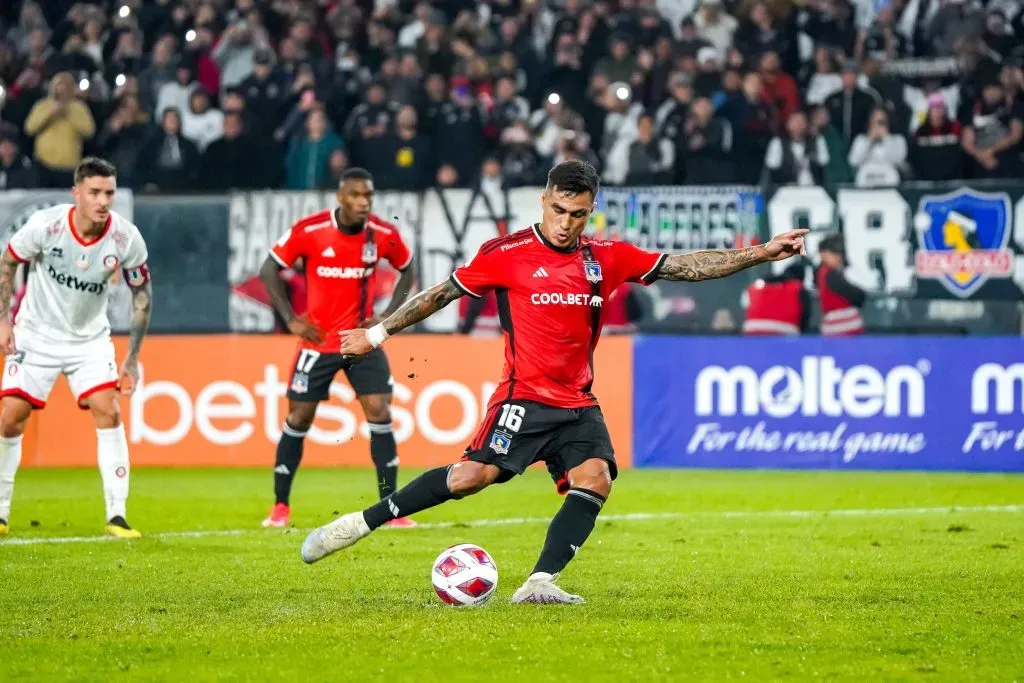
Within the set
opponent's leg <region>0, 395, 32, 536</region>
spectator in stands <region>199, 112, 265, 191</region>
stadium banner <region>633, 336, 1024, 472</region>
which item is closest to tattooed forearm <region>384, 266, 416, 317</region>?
opponent's leg <region>0, 395, 32, 536</region>

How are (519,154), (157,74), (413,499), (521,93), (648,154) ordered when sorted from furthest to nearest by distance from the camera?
1. (157,74)
2. (521,93)
3. (519,154)
4. (648,154)
5. (413,499)

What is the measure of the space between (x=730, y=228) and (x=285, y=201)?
4739 millimetres

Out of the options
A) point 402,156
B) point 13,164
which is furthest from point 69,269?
point 13,164

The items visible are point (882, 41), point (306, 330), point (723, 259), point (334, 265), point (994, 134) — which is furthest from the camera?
point (882, 41)

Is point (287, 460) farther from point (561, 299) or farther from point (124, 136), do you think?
point (124, 136)

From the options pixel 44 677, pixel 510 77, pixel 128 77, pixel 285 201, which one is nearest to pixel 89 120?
pixel 128 77

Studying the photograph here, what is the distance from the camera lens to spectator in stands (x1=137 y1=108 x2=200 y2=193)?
732 inches

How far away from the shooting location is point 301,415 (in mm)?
11562

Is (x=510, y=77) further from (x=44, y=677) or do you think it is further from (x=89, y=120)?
(x=44, y=677)

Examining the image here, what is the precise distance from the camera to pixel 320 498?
43.7ft

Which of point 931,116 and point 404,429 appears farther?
point 931,116

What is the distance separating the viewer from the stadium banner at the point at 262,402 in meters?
16.2

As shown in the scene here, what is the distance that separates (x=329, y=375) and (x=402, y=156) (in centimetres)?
708

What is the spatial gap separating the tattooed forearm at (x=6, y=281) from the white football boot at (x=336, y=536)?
3.51 m
